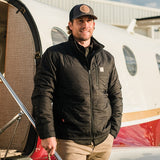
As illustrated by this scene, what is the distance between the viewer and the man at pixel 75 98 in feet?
7.95

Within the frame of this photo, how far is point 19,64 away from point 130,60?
10.5 ft

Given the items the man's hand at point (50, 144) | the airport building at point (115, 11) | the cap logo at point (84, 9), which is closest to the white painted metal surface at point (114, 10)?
the airport building at point (115, 11)

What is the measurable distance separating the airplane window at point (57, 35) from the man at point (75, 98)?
1.74m

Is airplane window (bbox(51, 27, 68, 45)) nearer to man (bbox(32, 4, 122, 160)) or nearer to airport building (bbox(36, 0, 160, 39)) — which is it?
man (bbox(32, 4, 122, 160))

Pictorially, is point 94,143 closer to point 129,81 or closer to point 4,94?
point 4,94

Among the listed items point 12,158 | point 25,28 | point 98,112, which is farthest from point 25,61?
point 98,112

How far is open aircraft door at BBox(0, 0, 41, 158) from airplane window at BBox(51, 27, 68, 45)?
523mm

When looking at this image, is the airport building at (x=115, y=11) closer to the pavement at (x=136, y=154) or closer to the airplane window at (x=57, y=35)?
the airplane window at (x=57, y=35)

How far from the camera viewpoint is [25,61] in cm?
399

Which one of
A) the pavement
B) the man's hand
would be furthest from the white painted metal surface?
the man's hand

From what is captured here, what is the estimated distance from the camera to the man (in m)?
2.42

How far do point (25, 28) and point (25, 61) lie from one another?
47 cm

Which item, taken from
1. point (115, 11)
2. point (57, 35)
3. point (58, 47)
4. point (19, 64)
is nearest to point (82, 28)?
point (58, 47)

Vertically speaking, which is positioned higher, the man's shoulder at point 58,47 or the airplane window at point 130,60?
the man's shoulder at point 58,47
